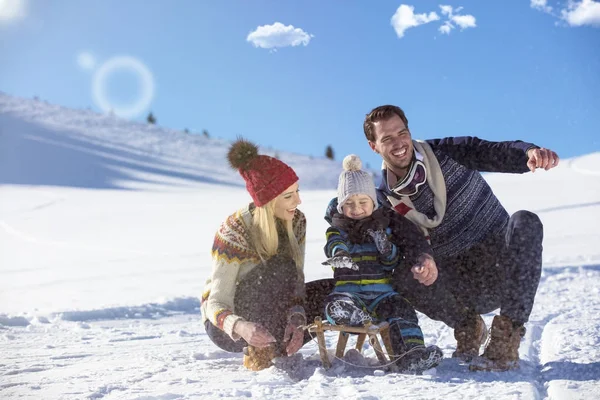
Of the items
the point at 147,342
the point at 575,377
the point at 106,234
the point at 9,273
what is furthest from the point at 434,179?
the point at 106,234

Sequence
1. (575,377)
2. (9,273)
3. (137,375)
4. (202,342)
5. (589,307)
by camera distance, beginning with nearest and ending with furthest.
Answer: (575,377), (137,375), (202,342), (589,307), (9,273)

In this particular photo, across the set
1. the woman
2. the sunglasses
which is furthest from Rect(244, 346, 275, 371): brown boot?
the sunglasses

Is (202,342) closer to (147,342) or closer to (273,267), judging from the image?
(147,342)

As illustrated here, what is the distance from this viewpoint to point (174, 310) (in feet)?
14.4

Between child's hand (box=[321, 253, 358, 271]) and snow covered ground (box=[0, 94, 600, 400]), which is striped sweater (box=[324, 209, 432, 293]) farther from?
snow covered ground (box=[0, 94, 600, 400])

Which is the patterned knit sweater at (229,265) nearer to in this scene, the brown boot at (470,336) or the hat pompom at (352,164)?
the hat pompom at (352,164)

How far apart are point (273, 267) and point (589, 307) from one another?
6.85 feet

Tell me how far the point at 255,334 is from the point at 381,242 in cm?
58

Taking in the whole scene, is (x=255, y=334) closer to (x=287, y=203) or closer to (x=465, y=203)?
(x=287, y=203)

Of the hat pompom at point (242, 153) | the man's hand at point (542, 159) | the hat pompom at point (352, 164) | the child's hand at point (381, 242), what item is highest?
the hat pompom at point (242, 153)

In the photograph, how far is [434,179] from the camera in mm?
2545

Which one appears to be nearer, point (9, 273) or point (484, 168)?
point (484, 168)

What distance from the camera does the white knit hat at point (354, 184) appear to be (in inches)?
92.9

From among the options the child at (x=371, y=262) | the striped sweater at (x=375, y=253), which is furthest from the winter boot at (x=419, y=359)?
A: the striped sweater at (x=375, y=253)
